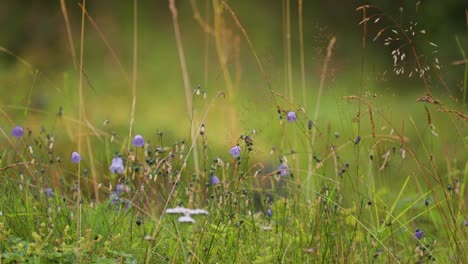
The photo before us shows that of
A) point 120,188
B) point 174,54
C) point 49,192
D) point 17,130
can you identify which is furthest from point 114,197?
point 174,54

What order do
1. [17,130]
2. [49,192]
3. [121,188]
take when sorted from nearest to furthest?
[121,188] < [49,192] < [17,130]

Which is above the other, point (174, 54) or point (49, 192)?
point (174, 54)

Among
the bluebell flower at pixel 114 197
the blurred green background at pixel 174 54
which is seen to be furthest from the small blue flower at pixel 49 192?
the blurred green background at pixel 174 54

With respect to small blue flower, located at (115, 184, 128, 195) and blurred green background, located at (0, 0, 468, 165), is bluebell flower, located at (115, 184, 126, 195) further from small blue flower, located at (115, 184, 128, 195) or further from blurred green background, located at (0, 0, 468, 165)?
blurred green background, located at (0, 0, 468, 165)

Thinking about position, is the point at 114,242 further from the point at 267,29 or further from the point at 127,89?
the point at 267,29

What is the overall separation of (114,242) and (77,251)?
46 cm

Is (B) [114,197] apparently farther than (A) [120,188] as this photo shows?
Yes

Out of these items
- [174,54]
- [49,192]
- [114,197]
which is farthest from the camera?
[174,54]

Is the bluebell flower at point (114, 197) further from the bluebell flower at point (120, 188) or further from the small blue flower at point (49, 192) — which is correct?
the small blue flower at point (49, 192)

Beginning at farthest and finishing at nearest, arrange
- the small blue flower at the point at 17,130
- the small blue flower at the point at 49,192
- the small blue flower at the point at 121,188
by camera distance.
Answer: the small blue flower at the point at 17,130, the small blue flower at the point at 49,192, the small blue flower at the point at 121,188

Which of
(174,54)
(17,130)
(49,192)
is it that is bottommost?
(49,192)

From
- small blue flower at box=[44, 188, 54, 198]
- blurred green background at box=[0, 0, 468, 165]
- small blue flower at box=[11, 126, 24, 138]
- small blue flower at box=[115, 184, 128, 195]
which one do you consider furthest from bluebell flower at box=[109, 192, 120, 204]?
blurred green background at box=[0, 0, 468, 165]

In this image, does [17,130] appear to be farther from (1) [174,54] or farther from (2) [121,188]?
(1) [174,54]

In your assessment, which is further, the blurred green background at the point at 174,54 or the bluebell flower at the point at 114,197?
the blurred green background at the point at 174,54
